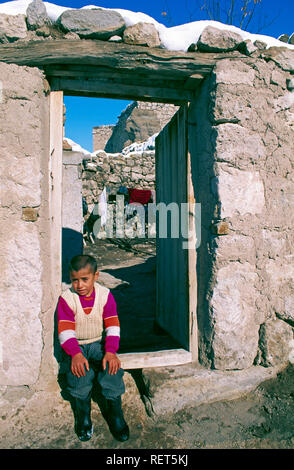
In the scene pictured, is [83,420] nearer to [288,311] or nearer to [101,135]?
[288,311]

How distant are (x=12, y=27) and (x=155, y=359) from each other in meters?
2.46

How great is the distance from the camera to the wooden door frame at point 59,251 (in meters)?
2.38


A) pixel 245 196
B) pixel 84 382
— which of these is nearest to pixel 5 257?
pixel 84 382

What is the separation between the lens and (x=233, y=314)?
2330 mm

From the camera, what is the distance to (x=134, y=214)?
414 inches

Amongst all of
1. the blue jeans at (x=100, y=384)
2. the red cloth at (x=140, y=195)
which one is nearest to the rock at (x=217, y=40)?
the blue jeans at (x=100, y=384)

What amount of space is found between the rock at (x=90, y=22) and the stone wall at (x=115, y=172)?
27.7 feet

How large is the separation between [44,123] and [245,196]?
4.92 feet

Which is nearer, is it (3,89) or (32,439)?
(32,439)

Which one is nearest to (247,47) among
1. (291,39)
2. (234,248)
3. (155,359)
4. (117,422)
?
(291,39)

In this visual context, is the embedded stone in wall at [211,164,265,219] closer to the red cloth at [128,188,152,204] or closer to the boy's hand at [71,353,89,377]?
the boy's hand at [71,353,89,377]

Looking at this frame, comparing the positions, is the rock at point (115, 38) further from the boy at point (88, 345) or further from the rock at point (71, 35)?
the boy at point (88, 345)

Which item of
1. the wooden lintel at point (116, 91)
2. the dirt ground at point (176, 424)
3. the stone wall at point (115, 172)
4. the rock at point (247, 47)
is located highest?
the stone wall at point (115, 172)
